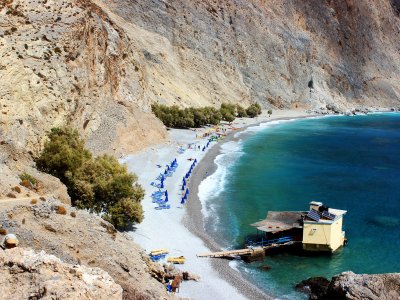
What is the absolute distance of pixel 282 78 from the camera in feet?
519

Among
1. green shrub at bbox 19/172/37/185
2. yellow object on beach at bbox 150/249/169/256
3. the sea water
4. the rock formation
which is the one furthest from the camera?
the sea water

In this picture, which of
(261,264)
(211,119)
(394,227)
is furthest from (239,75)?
(261,264)

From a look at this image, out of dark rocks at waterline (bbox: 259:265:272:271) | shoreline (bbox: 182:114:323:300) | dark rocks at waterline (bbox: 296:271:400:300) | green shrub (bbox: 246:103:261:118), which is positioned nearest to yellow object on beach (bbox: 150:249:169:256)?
shoreline (bbox: 182:114:323:300)

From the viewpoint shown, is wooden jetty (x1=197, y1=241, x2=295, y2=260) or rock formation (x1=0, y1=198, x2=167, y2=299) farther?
wooden jetty (x1=197, y1=241, x2=295, y2=260)

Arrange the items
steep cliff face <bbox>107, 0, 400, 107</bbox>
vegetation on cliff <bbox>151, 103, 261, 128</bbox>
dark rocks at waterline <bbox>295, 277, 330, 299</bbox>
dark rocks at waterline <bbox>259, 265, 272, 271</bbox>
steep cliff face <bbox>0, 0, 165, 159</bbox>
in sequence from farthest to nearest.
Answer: steep cliff face <bbox>107, 0, 400, 107</bbox> → vegetation on cliff <bbox>151, 103, 261, 128</bbox> → steep cliff face <bbox>0, 0, 165, 159</bbox> → dark rocks at waterline <bbox>259, 265, 272, 271</bbox> → dark rocks at waterline <bbox>295, 277, 330, 299</bbox>

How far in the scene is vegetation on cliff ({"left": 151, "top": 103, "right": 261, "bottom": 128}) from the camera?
8988cm

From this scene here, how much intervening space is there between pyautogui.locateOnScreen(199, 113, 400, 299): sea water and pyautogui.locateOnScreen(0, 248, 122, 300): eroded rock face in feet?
70.0

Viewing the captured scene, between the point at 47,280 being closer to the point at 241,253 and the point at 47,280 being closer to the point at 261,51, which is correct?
the point at 241,253

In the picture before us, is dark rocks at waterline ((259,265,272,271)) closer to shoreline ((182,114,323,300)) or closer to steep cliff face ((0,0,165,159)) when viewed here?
shoreline ((182,114,323,300))

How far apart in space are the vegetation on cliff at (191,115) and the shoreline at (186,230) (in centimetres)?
1666

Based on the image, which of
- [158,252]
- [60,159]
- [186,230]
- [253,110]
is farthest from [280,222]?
[253,110]

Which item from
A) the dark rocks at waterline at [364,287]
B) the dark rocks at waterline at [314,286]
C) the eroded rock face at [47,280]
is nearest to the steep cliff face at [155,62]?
the dark rocks at waterline at [314,286]

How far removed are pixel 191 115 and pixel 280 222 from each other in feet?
194

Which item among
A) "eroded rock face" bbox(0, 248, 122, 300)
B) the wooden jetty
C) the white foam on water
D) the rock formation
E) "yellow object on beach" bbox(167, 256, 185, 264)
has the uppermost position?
"eroded rock face" bbox(0, 248, 122, 300)
